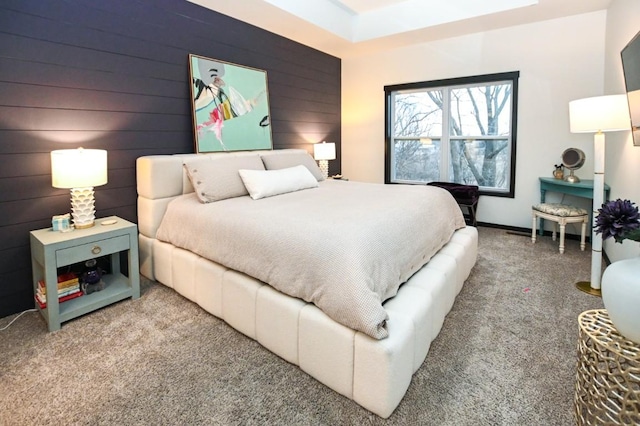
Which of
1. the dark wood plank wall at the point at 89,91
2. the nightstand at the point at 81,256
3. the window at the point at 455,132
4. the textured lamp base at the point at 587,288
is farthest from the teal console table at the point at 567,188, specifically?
the nightstand at the point at 81,256

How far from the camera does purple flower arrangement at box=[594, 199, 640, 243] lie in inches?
46.9

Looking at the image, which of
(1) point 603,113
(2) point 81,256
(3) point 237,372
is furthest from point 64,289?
(1) point 603,113

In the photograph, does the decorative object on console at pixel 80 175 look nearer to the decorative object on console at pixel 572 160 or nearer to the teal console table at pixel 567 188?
the teal console table at pixel 567 188

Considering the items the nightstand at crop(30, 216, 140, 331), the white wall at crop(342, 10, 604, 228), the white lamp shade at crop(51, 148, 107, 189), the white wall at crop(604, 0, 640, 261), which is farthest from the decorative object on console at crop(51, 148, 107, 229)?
the white wall at crop(342, 10, 604, 228)

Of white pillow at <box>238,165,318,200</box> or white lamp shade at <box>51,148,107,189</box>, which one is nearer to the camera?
white lamp shade at <box>51,148,107,189</box>

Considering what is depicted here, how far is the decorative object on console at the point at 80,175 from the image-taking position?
2256mm

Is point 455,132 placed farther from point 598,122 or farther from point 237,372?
point 237,372

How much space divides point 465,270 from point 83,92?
317cm

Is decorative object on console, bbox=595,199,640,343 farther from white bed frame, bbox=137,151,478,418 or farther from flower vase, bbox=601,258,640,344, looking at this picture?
white bed frame, bbox=137,151,478,418

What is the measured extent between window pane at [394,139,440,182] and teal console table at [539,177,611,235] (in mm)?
1314

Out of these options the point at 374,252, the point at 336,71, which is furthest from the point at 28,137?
the point at 336,71

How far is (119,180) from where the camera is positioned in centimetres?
294

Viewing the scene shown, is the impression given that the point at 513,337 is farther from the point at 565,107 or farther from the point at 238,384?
the point at 565,107

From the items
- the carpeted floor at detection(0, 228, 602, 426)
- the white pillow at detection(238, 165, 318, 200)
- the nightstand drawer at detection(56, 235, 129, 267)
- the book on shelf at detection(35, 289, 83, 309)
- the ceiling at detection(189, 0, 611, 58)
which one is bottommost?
the carpeted floor at detection(0, 228, 602, 426)
